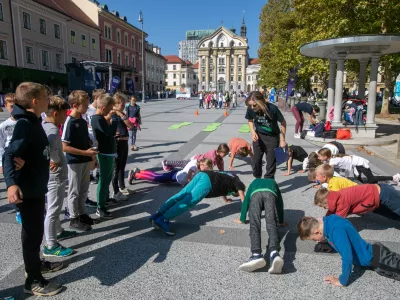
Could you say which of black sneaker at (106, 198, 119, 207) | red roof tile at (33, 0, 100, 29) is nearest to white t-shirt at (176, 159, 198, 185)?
black sneaker at (106, 198, 119, 207)

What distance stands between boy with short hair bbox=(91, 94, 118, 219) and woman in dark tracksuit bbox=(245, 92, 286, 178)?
2.22 metres

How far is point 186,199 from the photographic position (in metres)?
3.79

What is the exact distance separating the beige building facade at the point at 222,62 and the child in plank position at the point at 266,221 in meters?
111

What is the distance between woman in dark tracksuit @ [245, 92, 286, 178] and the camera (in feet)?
16.2

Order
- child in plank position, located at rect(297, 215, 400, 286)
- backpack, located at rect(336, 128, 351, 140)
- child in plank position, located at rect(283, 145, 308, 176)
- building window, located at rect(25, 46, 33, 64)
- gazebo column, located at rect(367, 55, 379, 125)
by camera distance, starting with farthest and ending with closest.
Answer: building window, located at rect(25, 46, 33, 64) < gazebo column, located at rect(367, 55, 379, 125) < backpack, located at rect(336, 128, 351, 140) < child in plank position, located at rect(283, 145, 308, 176) < child in plank position, located at rect(297, 215, 400, 286)

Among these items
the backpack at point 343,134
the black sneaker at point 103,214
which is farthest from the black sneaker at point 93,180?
the backpack at point 343,134

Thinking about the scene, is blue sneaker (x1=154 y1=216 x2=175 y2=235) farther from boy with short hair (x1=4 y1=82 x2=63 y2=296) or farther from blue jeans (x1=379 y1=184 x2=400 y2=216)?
blue jeans (x1=379 y1=184 x2=400 y2=216)

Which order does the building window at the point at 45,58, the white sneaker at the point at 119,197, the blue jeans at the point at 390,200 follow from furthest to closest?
the building window at the point at 45,58 → the white sneaker at the point at 119,197 → the blue jeans at the point at 390,200

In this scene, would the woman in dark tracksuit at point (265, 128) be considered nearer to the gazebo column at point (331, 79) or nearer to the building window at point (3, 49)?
the gazebo column at point (331, 79)

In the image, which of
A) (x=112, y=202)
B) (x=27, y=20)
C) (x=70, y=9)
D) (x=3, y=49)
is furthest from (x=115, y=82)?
(x=70, y=9)

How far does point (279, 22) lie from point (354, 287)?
32445 millimetres

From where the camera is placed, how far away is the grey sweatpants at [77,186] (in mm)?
3721

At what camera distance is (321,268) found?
3102mm

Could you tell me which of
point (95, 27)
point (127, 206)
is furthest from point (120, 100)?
point (95, 27)
